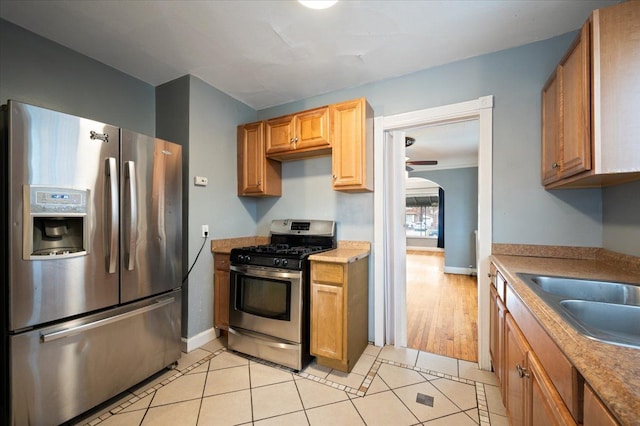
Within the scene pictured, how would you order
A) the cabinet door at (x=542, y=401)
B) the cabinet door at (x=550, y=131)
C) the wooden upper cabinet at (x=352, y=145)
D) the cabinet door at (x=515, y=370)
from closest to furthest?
1. the cabinet door at (x=542, y=401)
2. the cabinet door at (x=515, y=370)
3. the cabinet door at (x=550, y=131)
4. the wooden upper cabinet at (x=352, y=145)

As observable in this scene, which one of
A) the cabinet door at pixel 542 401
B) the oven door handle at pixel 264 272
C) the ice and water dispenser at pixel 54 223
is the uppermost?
the ice and water dispenser at pixel 54 223

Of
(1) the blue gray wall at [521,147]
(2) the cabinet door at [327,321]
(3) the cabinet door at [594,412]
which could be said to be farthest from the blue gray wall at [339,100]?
(3) the cabinet door at [594,412]

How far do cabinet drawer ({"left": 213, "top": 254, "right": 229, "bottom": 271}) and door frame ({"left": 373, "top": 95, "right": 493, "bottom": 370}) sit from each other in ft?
4.79

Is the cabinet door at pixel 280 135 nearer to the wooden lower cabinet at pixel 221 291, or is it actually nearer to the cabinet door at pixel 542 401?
the wooden lower cabinet at pixel 221 291

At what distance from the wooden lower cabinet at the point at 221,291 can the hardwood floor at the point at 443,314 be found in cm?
183

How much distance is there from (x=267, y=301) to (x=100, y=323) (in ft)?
3.62

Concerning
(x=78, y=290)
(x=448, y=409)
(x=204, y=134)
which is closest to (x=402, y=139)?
(x=204, y=134)

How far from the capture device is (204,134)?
8.46 ft

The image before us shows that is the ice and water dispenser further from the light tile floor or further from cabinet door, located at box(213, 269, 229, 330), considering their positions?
cabinet door, located at box(213, 269, 229, 330)

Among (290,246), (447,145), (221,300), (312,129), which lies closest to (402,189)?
(312,129)

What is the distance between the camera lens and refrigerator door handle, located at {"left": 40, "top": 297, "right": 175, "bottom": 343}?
4.71 feet

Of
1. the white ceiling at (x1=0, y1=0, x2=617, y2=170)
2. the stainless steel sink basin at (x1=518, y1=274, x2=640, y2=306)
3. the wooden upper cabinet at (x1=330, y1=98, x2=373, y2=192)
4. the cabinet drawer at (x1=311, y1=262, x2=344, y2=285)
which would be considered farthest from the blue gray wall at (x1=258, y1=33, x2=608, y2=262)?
the cabinet drawer at (x1=311, y1=262, x2=344, y2=285)

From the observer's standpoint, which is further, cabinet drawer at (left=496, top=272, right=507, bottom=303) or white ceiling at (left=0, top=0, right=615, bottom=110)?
white ceiling at (left=0, top=0, right=615, bottom=110)

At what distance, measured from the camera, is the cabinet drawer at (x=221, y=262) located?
257 cm
